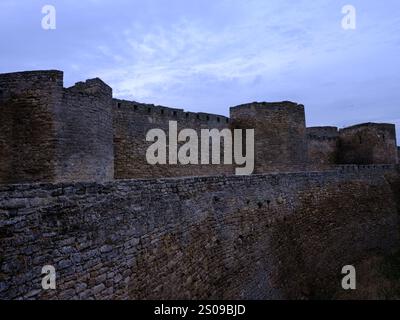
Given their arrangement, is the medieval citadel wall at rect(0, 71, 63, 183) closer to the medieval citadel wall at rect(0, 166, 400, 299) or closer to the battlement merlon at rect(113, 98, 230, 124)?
the medieval citadel wall at rect(0, 166, 400, 299)

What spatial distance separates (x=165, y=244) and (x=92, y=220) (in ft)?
6.22

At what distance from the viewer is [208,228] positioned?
25.2 feet

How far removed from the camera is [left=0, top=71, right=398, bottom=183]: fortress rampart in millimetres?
10297

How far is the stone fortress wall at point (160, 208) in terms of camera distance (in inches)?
156

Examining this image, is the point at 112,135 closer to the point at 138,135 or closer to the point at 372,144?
the point at 138,135

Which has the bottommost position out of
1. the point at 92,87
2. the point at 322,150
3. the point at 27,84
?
the point at 322,150

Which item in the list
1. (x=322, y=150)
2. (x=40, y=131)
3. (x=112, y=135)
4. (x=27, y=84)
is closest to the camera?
(x=40, y=131)

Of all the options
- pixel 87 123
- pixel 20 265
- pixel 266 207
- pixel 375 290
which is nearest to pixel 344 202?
pixel 375 290

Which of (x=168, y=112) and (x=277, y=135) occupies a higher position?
(x=168, y=112)

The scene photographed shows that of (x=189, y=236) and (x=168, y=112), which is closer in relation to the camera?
(x=189, y=236)

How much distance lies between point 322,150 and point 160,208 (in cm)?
2247

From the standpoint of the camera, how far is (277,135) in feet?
60.1

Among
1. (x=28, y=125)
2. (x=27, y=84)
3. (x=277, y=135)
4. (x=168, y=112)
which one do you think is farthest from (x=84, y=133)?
(x=277, y=135)
